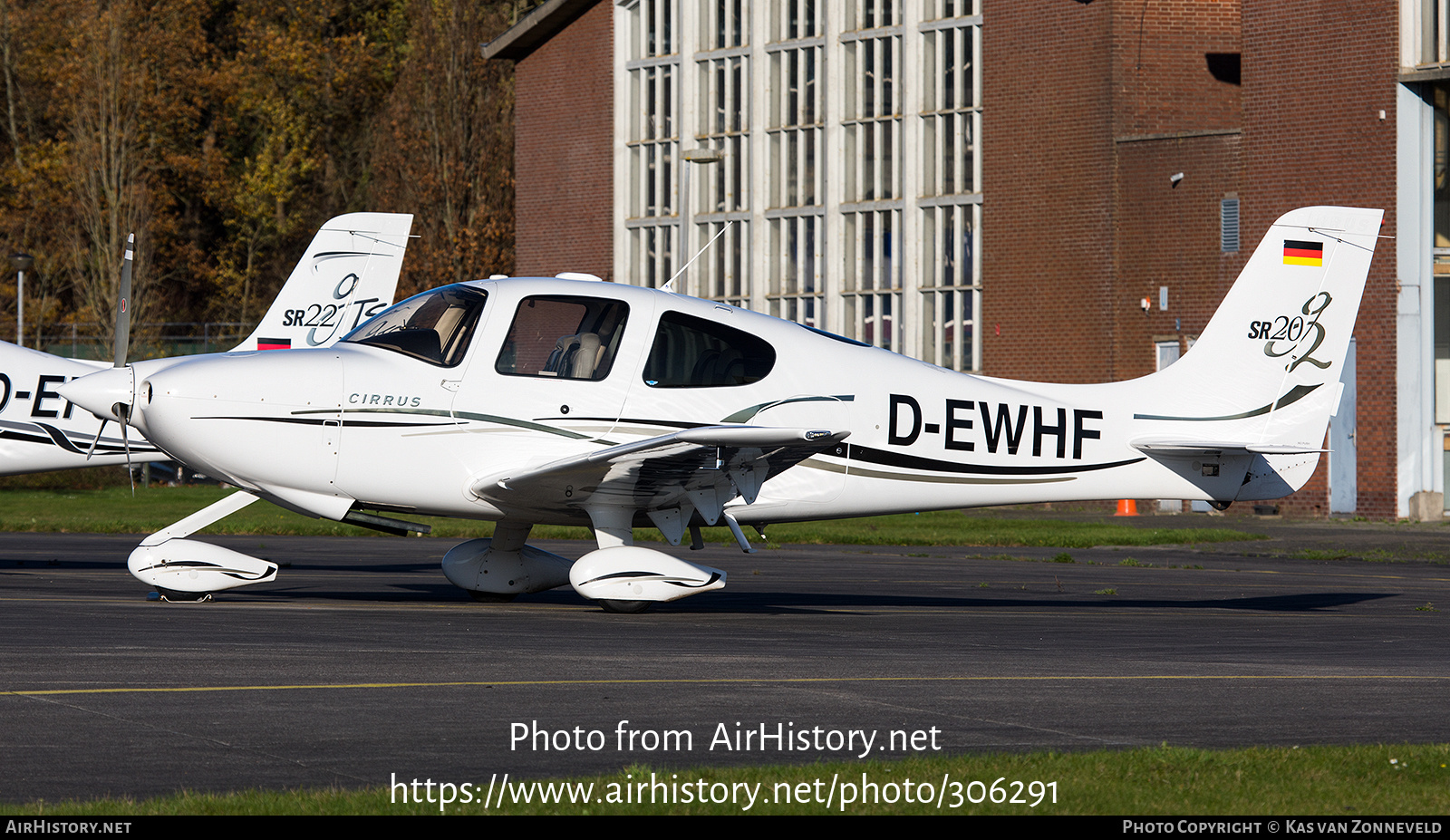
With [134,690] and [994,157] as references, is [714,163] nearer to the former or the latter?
[994,157]

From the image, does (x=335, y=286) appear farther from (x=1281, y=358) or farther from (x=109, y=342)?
(x=109, y=342)

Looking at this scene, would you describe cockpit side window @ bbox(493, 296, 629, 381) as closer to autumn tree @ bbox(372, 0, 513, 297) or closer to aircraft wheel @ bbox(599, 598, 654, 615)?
aircraft wheel @ bbox(599, 598, 654, 615)

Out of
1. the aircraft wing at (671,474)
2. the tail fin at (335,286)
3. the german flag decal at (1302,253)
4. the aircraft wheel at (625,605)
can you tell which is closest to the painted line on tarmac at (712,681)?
the aircraft wing at (671,474)

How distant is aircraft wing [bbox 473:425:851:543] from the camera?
1173 centimetres

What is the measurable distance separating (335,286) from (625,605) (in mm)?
9048

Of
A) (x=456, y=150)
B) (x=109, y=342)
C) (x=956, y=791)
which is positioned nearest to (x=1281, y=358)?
(x=956, y=791)

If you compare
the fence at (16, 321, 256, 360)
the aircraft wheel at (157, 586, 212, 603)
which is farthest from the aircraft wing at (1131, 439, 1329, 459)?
the fence at (16, 321, 256, 360)

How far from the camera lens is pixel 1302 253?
48.1 ft

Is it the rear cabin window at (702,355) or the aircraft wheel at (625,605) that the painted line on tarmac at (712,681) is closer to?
the aircraft wheel at (625,605)

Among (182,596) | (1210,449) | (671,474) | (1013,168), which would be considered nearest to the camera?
(671,474)

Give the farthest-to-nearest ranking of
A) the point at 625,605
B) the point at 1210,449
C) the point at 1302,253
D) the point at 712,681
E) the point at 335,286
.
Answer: the point at 335,286
the point at 1302,253
the point at 1210,449
the point at 625,605
the point at 712,681

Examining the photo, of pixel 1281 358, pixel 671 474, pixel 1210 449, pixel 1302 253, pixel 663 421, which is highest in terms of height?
pixel 1302 253

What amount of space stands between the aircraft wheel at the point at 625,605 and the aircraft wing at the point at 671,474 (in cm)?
62

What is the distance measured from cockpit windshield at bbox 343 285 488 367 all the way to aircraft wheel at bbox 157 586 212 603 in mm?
2332
